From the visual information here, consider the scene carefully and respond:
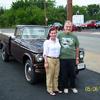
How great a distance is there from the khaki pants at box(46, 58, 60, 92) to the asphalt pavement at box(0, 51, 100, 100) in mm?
220

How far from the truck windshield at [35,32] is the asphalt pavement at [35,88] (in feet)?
3.89

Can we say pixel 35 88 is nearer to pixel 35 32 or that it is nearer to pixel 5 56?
pixel 35 32

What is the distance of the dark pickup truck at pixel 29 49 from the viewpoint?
310 inches

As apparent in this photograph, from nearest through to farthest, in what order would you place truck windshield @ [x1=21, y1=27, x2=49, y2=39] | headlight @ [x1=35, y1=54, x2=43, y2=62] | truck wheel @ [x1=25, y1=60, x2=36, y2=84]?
headlight @ [x1=35, y1=54, x2=43, y2=62], truck wheel @ [x1=25, y1=60, x2=36, y2=84], truck windshield @ [x1=21, y1=27, x2=49, y2=39]

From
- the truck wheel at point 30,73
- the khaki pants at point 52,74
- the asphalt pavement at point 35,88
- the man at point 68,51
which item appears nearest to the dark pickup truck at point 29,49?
the truck wheel at point 30,73

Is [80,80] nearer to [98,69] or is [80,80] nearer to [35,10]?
[98,69]

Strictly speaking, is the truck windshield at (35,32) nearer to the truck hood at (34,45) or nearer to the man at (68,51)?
the truck hood at (34,45)

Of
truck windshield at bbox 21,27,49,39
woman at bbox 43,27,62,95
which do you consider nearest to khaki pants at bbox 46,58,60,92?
woman at bbox 43,27,62,95

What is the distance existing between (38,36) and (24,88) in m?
2.48

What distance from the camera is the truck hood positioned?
26.4ft

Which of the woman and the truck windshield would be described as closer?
the woman

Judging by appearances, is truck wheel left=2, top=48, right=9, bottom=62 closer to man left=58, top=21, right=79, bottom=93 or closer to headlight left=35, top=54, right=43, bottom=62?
headlight left=35, top=54, right=43, bottom=62

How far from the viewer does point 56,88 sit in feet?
24.4

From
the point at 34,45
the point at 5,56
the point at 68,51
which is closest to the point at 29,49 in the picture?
the point at 34,45
